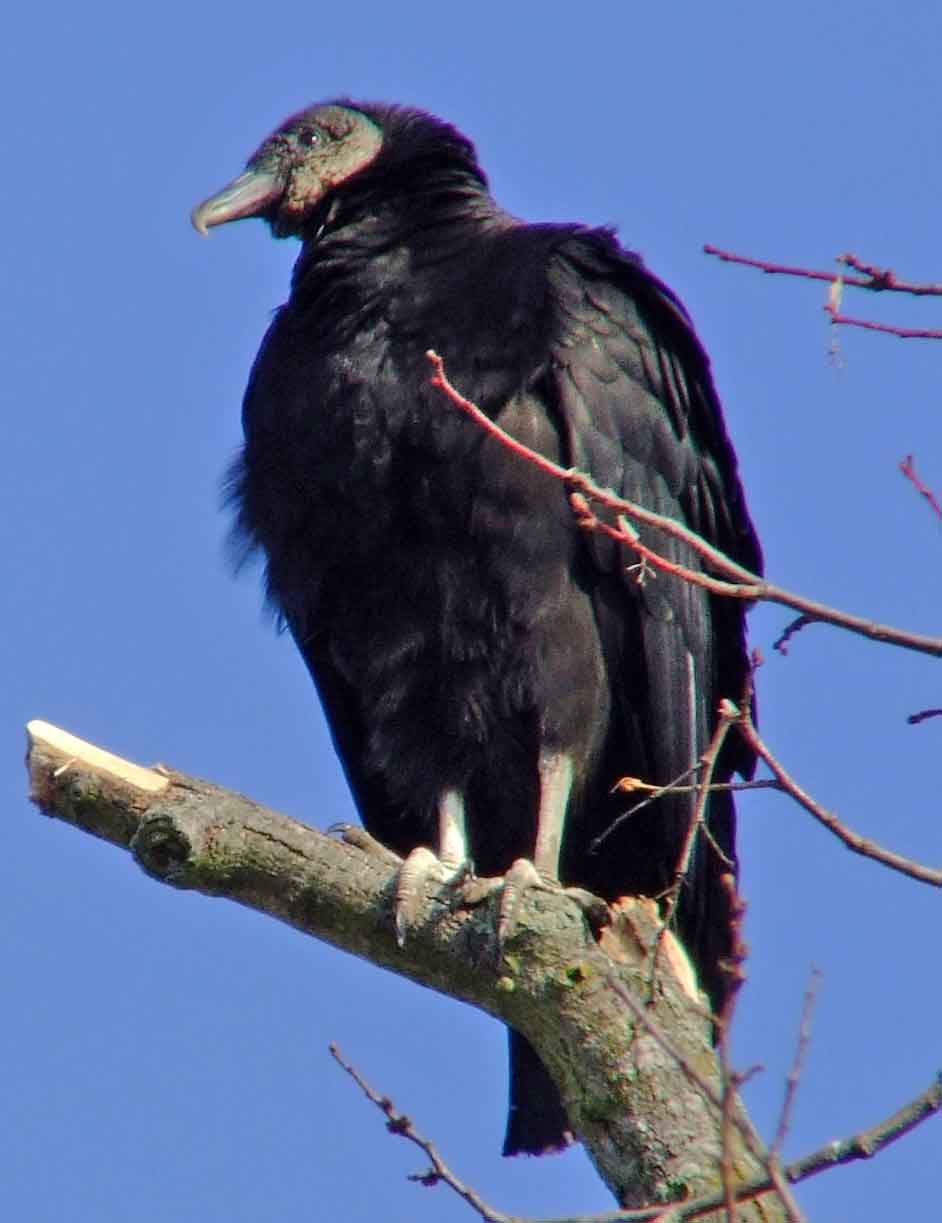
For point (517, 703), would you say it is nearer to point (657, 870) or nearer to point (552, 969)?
point (657, 870)

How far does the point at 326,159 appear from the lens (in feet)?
14.7

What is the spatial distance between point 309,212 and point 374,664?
1.09 meters

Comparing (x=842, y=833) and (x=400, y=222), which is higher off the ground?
(x=400, y=222)

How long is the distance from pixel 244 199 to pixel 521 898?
6.62 feet

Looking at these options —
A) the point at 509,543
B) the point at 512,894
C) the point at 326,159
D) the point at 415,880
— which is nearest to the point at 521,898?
the point at 512,894

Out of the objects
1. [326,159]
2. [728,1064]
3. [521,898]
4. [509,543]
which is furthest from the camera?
[326,159]

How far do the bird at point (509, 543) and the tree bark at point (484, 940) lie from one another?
41 cm

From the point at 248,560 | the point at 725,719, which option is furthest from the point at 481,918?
the point at 248,560

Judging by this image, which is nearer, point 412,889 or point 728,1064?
point 728,1064

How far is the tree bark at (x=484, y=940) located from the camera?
294 centimetres

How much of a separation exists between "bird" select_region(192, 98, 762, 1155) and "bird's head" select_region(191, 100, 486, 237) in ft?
0.67

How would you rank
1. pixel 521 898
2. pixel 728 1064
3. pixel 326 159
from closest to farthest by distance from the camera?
pixel 728 1064, pixel 521 898, pixel 326 159

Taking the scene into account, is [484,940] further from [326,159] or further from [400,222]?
[326,159]

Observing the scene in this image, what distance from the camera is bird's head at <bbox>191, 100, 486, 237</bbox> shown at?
14.3 feet
